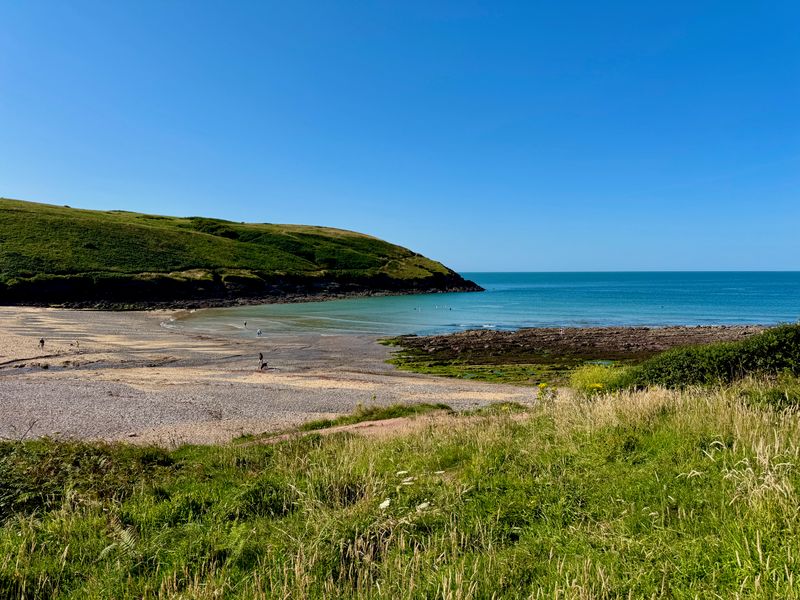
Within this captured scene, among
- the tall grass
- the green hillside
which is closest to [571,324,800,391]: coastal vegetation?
Result: the tall grass

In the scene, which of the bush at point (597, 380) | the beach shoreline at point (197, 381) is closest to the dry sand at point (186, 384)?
the beach shoreline at point (197, 381)

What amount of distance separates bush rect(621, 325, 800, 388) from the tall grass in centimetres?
656

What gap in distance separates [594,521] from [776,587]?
1.94 m

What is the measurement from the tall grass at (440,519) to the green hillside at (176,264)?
79.6 meters

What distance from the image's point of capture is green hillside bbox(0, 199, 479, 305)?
76.4m

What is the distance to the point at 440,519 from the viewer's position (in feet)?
19.1

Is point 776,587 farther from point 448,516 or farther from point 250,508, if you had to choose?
point 250,508

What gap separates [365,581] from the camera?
4.41m

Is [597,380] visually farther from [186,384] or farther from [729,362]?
[186,384]

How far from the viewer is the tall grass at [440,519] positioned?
424cm

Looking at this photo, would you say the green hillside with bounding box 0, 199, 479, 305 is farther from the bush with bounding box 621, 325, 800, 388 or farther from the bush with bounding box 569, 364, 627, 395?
the bush with bounding box 621, 325, 800, 388

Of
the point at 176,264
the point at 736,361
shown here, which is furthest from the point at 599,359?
the point at 176,264

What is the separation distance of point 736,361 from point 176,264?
3926 inches

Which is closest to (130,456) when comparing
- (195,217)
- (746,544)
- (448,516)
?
(448,516)
